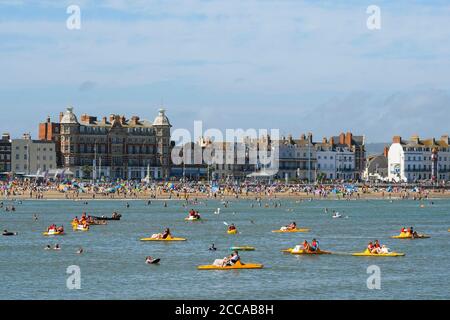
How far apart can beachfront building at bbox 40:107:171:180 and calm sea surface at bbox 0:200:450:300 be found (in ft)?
276

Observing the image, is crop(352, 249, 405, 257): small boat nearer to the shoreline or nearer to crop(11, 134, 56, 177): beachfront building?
the shoreline

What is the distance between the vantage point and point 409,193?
600ft

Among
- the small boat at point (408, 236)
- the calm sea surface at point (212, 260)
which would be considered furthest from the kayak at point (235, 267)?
the small boat at point (408, 236)

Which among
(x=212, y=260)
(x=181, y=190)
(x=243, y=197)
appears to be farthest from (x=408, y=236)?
(x=181, y=190)

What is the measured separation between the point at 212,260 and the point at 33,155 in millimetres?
130296

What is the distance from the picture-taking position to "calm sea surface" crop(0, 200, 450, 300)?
165 feet

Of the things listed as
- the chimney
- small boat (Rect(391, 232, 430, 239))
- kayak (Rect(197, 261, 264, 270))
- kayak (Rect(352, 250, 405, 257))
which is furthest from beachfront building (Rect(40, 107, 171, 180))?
kayak (Rect(197, 261, 264, 270))

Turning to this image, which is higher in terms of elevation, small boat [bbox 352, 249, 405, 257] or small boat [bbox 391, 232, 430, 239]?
small boat [bbox 391, 232, 430, 239]

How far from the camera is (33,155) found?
18838 cm

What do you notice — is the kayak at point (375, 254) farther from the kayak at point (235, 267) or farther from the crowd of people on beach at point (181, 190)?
the crowd of people on beach at point (181, 190)

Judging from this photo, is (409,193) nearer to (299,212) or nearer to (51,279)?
(299,212)

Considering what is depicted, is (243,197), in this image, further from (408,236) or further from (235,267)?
(235,267)
